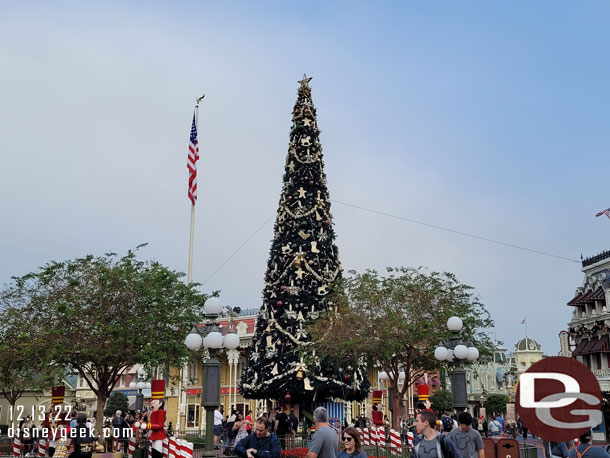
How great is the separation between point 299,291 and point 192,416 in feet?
108

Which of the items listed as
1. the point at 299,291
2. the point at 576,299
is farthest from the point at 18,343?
the point at 576,299

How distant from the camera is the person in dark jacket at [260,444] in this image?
27.7 ft

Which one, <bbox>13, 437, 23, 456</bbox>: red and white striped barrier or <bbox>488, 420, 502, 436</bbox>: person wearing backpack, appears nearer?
<bbox>13, 437, 23, 456</bbox>: red and white striped barrier

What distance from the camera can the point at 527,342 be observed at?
10000 cm

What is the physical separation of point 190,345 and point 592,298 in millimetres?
40336

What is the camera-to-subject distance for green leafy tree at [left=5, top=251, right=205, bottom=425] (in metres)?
24.8

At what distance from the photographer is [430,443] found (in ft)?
23.5

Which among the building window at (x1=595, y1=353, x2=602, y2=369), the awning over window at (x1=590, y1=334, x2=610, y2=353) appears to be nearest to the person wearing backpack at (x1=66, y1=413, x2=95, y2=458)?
A: the awning over window at (x1=590, y1=334, x2=610, y2=353)

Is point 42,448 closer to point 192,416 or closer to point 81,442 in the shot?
point 81,442

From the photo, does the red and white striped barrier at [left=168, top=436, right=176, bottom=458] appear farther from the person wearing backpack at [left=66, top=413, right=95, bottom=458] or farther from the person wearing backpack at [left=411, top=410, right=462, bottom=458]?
the person wearing backpack at [left=411, top=410, right=462, bottom=458]

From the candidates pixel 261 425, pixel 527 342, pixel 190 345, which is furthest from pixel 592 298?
pixel 527 342

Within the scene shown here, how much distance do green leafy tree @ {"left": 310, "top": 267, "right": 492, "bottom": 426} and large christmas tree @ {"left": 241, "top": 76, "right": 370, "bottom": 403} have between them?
95cm

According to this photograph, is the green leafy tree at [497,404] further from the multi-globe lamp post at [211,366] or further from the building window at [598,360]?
the multi-globe lamp post at [211,366]

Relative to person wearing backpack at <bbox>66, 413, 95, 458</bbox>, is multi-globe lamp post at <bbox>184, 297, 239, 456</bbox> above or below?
above
